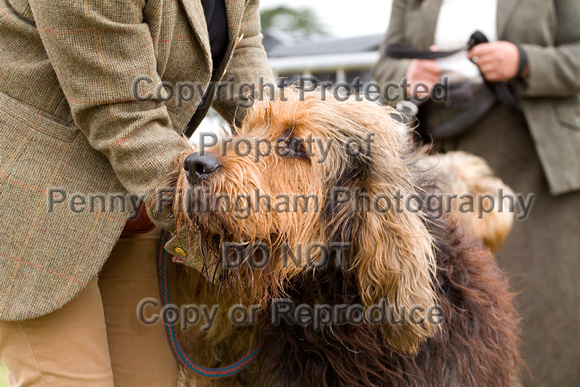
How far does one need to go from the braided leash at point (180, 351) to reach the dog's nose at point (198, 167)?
49 cm

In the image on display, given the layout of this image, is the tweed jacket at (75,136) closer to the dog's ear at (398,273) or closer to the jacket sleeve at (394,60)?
the dog's ear at (398,273)

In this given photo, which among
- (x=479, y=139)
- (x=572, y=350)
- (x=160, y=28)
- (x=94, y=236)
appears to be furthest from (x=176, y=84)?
(x=572, y=350)

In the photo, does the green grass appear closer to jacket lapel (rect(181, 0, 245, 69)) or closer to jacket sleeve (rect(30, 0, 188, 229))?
jacket sleeve (rect(30, 0, 188, 229))

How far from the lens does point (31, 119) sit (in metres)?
1.89

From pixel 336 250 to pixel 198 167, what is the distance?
→ 584mm

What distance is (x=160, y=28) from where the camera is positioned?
75.5 inches

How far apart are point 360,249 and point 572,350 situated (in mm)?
2297

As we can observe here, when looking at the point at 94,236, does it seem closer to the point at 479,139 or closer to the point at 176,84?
the point at 176,84

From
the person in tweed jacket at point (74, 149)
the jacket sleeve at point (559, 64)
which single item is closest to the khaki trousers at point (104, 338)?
the person in tweed jacket at point (74, 149)

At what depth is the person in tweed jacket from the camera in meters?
1.79

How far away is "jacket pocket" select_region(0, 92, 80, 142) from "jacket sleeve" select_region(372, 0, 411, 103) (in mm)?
1963

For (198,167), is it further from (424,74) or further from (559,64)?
(559,64)

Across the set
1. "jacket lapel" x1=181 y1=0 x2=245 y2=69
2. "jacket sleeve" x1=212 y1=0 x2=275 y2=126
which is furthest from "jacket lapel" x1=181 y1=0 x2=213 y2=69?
"jacket sleeve" x1=212 y1=0 x2=275 y2=126

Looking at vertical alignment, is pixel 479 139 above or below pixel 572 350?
above
